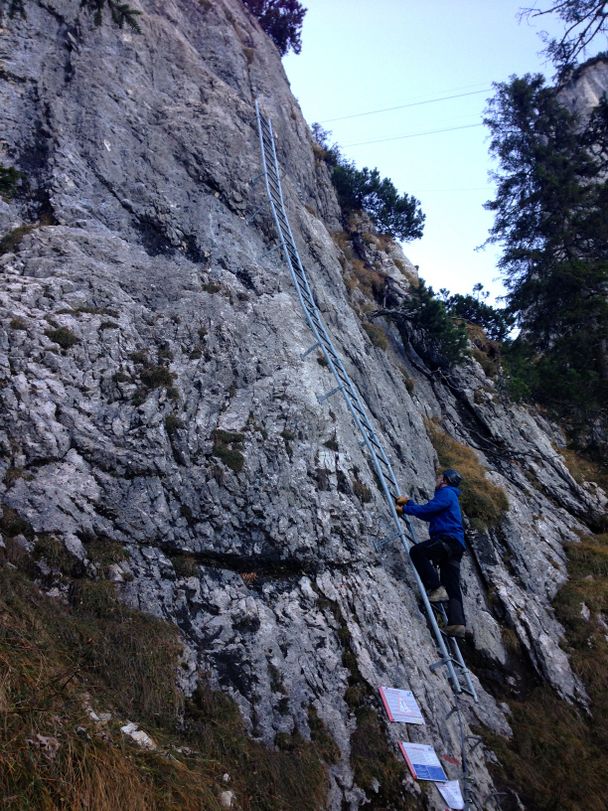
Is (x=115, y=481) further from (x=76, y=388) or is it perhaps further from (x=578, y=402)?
(x=578, y=402)

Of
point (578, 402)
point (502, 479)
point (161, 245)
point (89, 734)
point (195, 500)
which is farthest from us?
point (578, 402)

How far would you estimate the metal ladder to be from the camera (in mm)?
6816

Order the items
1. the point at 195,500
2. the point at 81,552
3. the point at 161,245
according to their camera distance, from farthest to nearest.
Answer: the point at 161,245 < the point at 195,500 < the point at 81,552

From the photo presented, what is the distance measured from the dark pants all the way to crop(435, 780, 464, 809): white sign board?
6.25ft

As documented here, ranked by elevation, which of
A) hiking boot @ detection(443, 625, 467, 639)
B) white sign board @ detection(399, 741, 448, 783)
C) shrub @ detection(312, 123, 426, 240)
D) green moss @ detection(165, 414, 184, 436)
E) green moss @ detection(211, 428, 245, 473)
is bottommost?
white sign board @ detection(399, 741, 448, 783)

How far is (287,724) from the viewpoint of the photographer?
5.33 meters

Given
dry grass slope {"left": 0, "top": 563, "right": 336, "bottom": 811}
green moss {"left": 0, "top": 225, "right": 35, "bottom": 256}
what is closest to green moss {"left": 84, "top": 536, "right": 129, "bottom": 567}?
dry grass slope {"left": 0, "top": 563, "right": 336, "bottom": 811}

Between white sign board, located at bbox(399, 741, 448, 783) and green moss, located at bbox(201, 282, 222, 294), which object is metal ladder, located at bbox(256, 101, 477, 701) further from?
green moss, located at bbox(201, 282, 222, 294)

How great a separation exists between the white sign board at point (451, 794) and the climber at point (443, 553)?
179cm

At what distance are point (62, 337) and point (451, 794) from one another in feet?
24.6

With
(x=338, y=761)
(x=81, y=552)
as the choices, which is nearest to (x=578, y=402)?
(x=338, y=761)

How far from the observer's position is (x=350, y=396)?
412 inches

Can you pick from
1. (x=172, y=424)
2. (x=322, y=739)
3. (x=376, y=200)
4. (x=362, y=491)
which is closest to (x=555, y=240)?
(x=376, y=200)

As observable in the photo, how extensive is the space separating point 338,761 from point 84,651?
2.67m
